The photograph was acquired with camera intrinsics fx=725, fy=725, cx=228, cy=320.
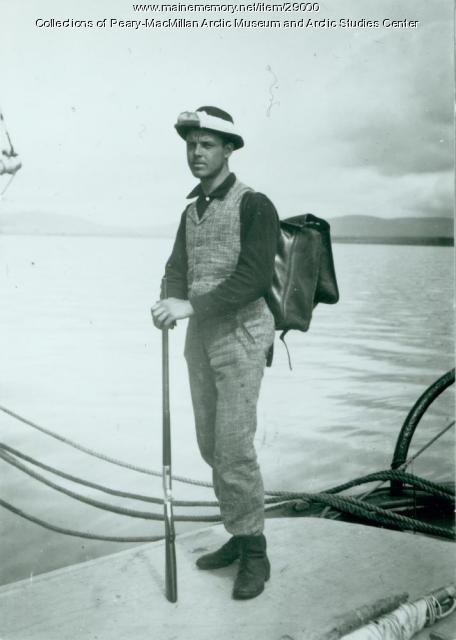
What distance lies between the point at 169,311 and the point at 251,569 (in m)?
0.97

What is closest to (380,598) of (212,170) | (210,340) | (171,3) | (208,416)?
(208,416)

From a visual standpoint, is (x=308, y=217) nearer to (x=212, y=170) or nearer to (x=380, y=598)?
(x=212, y=170)

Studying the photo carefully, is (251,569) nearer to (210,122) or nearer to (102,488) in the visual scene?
(102,488)

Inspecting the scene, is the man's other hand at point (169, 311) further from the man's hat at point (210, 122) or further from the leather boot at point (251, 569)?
the leather boot at point (251, 569)

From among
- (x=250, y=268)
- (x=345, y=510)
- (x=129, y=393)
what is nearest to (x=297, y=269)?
(x=250, y=268)

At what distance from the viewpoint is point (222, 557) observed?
9.19 feet

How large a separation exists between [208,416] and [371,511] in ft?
4.15

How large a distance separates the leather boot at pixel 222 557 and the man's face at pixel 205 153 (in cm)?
139

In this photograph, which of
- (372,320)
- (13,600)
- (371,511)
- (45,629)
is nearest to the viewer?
(45,629)

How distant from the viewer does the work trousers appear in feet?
8.38

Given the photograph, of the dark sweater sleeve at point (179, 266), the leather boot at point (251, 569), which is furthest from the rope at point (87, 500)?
the dark sweater sleeve at point (179, 266)

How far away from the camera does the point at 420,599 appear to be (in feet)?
8.50

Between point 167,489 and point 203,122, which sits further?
point 167,489

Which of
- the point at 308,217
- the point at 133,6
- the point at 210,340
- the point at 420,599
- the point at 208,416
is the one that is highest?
the point at 133,6
